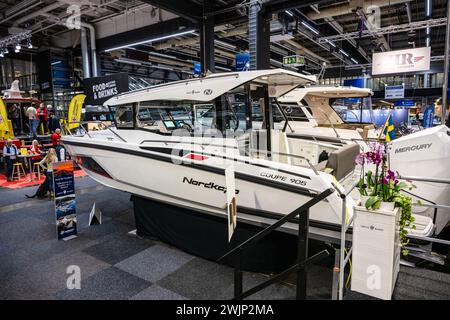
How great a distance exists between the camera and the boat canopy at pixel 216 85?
→ 9.48ft

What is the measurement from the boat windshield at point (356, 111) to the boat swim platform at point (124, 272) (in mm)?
5413

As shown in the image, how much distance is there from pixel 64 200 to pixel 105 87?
84.3 inches

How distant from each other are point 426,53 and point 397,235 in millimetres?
9133

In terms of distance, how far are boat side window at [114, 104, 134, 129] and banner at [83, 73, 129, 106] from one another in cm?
110

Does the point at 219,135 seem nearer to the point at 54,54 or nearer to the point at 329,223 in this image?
the point at 329,223

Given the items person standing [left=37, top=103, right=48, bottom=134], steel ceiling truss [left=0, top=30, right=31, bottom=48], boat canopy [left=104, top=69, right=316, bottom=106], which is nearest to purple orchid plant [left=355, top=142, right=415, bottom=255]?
boat canopy [left=104, top=69, right=316, bottom=106]

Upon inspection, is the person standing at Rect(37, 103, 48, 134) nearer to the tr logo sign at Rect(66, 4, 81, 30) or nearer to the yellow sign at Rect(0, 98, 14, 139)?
the yellow sign at Rect(0, 98, 14, 139)

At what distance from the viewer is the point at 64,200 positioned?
3723 mm

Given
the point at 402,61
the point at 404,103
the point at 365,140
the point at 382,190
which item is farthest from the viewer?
the point at 404,103

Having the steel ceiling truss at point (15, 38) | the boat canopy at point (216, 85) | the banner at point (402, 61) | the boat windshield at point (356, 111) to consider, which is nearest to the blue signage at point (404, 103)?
the boat windshield at point (356, 111)

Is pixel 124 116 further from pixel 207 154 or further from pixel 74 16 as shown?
pixel 74 16

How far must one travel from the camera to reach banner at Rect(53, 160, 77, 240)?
12.0 ft

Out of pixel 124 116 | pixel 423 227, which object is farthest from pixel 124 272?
pixel 423 227

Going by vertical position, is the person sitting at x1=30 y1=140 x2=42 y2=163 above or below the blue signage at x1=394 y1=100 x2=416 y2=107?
below
